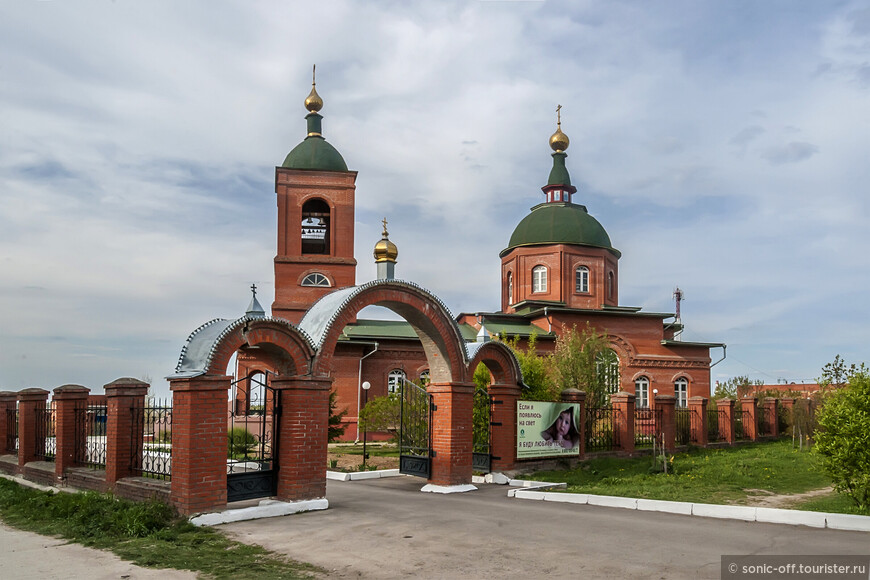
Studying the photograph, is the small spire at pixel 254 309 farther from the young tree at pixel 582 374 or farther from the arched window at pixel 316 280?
the arched window at pixel 316 280

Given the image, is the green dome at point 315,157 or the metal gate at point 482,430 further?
the green dome at point 315,157

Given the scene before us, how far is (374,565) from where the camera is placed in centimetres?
685

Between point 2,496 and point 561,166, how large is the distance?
30692 millimetres

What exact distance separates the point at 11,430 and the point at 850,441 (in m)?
16.9

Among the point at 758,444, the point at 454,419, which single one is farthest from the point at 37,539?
the point at 758,444

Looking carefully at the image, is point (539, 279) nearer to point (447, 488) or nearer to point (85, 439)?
point (447, 488)

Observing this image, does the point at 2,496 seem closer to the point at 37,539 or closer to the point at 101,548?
the point at 37,539

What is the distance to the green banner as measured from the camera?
553 inches

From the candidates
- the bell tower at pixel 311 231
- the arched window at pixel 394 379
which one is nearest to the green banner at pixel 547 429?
the arched window at pixel 394 379

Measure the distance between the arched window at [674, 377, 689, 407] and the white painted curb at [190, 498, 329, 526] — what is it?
23.7 m

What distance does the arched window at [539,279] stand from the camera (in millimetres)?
33531

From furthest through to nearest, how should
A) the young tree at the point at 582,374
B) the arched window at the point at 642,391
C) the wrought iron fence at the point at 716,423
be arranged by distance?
the arched window at the point at 642,391 < the wrought iron fence at the point at 716,423 < the young tree at the point at 582,374

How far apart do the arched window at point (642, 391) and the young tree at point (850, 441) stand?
66.9 feet

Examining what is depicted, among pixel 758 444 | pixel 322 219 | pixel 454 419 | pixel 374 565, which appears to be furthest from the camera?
pixel 322 219
